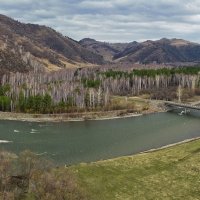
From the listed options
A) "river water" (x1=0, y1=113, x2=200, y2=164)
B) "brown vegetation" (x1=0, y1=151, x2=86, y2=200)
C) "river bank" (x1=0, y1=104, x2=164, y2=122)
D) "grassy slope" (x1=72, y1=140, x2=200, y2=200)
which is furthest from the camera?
"river bank" (x1=0, y1=104, x2=164, y2=122)

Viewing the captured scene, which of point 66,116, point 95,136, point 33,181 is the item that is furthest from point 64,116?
point 33,181

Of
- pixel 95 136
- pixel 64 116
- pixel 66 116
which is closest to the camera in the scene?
pixel 95 136

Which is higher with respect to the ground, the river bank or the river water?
the river bank

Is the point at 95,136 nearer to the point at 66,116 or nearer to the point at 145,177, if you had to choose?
the point at 66,116

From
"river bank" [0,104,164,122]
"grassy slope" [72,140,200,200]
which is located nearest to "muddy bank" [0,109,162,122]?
"river bank" [0,104,164,122]

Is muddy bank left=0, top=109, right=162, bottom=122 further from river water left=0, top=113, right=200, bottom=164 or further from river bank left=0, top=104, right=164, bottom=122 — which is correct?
river water left=0, top=113, right=200, bottom=164

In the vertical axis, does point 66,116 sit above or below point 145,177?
below
